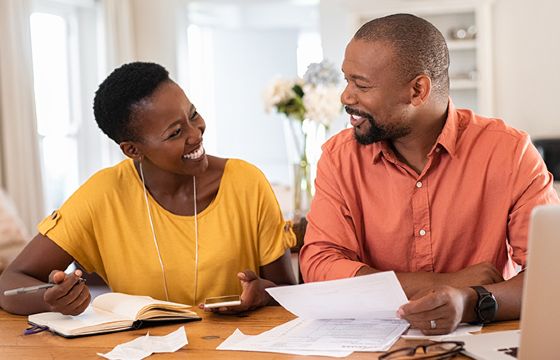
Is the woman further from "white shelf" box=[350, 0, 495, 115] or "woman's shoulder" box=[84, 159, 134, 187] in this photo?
"white shelf" box=[350, 0, 495, 115]

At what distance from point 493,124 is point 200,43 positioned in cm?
572

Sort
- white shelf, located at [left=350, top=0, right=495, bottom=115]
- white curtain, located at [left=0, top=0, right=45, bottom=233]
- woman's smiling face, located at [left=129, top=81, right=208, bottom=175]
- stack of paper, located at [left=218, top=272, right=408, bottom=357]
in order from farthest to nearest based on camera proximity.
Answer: white shelf, located at [left=350, top=0, right=495, bottom=115], white curtain, located at [left=0, top=0, right=45, bottom=233], woman's smiling face, located at [left=129, top=81, right=208, bottom=175], stack of paper, located at [left=218, top=272, right=408, bottom=357]

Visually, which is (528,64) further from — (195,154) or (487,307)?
(487,307)

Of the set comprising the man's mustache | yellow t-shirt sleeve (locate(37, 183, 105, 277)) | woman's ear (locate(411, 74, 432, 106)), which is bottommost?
yellow t-shirt sleeve (locate(37, 183, 105, 277))

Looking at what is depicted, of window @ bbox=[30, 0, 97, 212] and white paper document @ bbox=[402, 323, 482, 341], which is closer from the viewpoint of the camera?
white paper document @ bbox=[402, 323, 482, 341]

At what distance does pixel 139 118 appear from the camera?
2219 millimetres

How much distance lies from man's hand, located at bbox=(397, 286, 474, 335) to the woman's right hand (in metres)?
0.72

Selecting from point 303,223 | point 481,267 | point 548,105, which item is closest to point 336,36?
point 548,105

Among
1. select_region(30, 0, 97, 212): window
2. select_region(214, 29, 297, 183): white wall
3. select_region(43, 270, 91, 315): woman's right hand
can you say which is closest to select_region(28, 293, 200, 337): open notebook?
select_region(43, 270, 91, 315): woman's right hand

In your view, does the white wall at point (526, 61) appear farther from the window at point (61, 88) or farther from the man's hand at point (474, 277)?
the man's hand at point (474, 277)

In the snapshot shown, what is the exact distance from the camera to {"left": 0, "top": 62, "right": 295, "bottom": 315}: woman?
221cm

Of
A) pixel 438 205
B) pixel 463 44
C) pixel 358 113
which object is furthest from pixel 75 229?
pixel 463 44

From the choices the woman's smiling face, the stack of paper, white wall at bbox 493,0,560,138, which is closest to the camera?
the stack of paper

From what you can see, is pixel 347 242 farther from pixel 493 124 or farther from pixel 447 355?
pixel 447 355
